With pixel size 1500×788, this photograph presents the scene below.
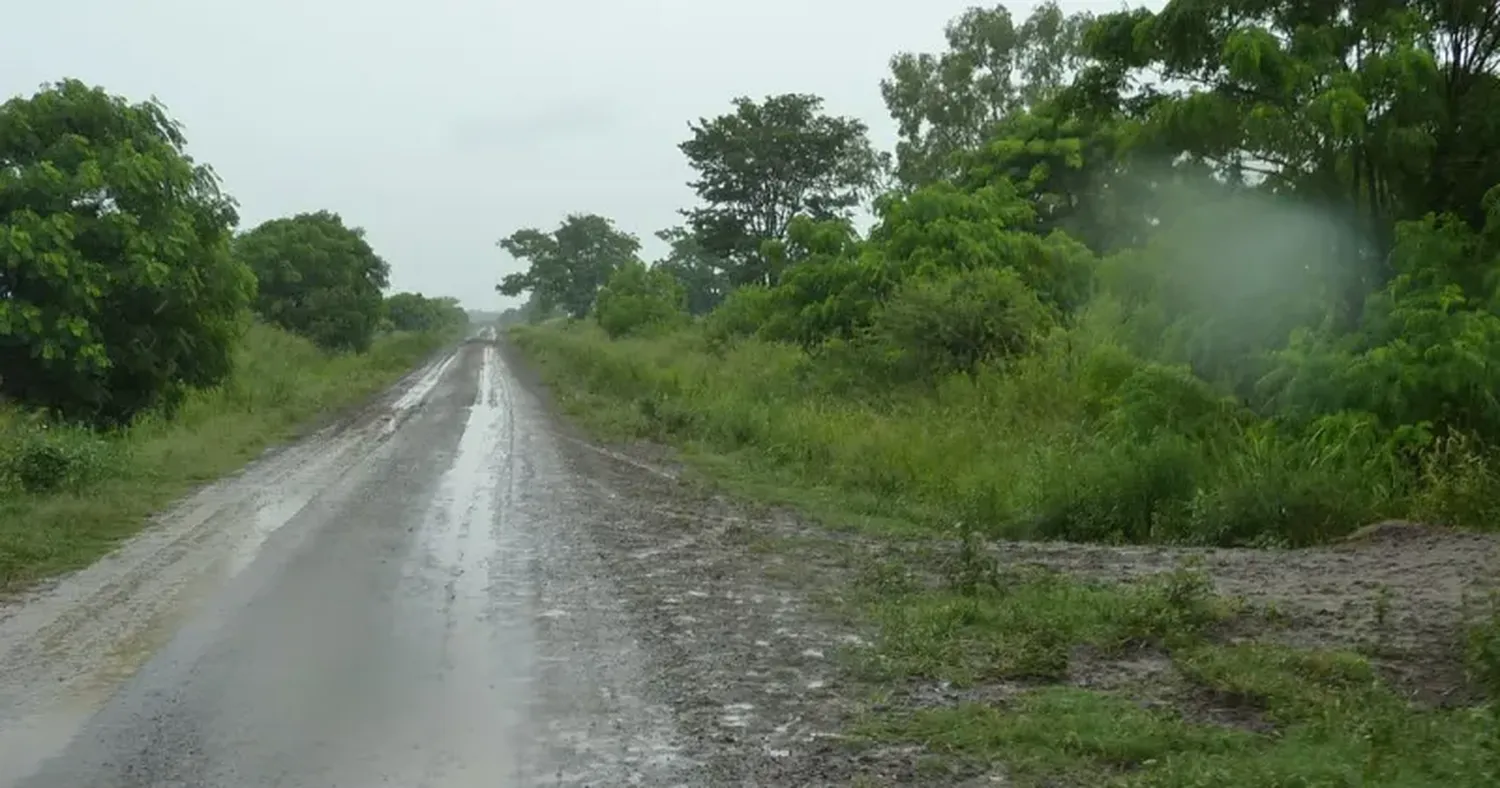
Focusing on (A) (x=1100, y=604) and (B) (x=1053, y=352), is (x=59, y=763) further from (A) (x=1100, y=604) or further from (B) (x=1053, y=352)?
(B) (x=1053, y=352)

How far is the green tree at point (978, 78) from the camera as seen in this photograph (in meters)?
42.7

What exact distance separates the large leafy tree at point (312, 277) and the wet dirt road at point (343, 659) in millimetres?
37326

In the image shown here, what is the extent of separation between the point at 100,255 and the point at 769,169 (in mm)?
32482

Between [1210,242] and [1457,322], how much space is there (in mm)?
3437

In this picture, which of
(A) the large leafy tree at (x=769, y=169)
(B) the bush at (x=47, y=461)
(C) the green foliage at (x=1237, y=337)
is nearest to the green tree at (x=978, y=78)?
(A) the large leafy tree at (x=769, y=169)

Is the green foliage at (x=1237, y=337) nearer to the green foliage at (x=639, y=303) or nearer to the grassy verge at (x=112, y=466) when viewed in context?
the grassy verge at (x=112, y=466)

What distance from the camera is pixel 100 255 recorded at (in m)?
18.8

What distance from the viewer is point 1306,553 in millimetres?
9773

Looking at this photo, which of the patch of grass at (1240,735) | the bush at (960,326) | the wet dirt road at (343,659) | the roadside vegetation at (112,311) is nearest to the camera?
the patch of grass at (1240,735)

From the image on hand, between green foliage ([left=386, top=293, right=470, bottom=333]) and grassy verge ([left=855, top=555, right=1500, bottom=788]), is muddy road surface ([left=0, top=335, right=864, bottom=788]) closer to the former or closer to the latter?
grassy verge ([left=855, top=555, right=1500, bottom=788])

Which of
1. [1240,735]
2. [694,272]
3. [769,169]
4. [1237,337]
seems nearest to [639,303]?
[769,169]

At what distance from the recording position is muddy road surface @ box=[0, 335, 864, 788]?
555 centimetres

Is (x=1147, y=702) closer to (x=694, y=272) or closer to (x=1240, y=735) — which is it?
(x=1240, y=735)

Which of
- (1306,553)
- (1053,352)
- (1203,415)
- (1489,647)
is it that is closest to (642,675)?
(1489,647)
